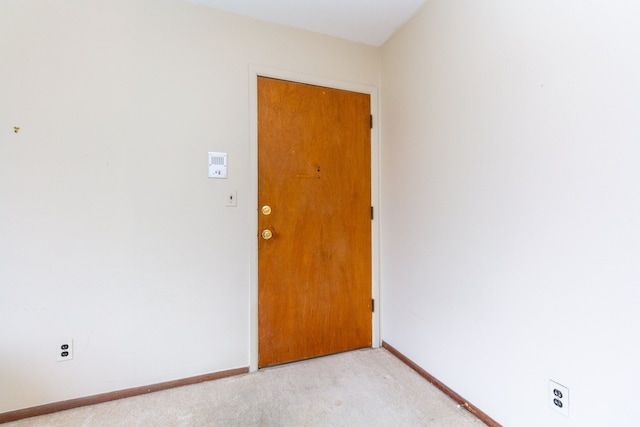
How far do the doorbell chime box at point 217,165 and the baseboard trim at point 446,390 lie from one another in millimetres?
1853

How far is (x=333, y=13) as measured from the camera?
2.01m

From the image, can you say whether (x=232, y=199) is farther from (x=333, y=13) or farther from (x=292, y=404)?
(x=333, y=13)

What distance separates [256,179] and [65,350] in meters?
1.50

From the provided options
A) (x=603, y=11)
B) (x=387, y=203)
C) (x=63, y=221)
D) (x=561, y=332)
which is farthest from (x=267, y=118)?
(x=561, y=332)

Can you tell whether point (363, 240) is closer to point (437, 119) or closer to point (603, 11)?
point (437, 119)

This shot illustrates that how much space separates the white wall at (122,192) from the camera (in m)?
1.60

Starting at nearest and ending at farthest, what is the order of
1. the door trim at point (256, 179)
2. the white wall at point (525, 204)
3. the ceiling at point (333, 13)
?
the white wall at point (525, 204)
the ceiling at point (333, 13)
the door trim at point (256, 179)

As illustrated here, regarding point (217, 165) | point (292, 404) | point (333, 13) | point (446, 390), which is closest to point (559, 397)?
point (446, 390)

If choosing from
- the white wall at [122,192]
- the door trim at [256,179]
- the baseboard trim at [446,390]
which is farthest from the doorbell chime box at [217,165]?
the baseboard trim at [446,390]

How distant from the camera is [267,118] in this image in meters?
2.10

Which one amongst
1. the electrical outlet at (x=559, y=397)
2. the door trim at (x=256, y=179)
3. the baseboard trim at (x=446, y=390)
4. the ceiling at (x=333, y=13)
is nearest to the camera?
the electrical outlet at (x=559, y=397)

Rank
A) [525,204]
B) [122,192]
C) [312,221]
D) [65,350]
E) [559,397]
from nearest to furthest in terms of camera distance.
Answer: [559,397] < [525,204] < [65,350] < [122,192] < [312,221]

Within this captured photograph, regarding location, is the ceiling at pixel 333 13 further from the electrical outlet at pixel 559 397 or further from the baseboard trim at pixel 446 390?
the baseboard trim at pixel 446 390

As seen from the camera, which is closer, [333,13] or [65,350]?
[65,350]
